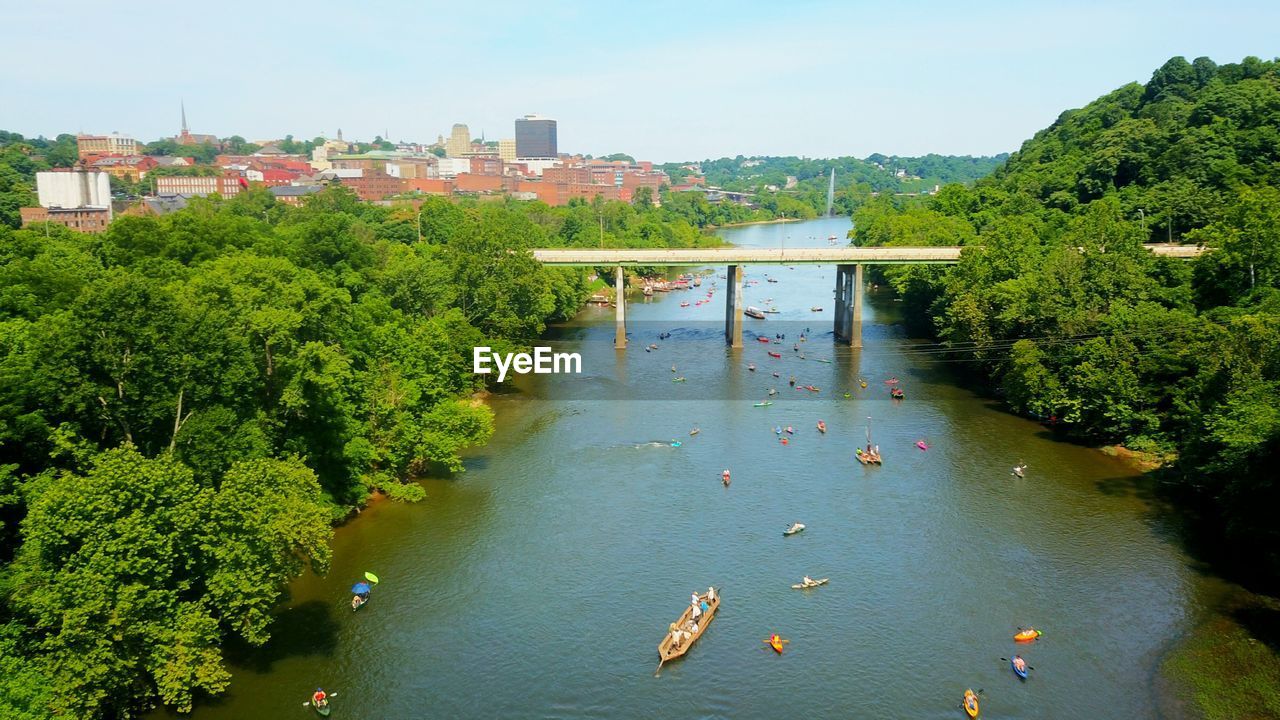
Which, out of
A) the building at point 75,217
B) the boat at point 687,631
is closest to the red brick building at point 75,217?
the building at point 75,217

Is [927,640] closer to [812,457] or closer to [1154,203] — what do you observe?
[812,457]

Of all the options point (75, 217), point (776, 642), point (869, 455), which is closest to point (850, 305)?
point (869, 455)

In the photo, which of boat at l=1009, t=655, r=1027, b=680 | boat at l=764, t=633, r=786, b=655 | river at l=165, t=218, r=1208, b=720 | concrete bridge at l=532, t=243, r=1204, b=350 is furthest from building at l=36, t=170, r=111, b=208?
boat at l=1009, t=655, r=1027, b=680

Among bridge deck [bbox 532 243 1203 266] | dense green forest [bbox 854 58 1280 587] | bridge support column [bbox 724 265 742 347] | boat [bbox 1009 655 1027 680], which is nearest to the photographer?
boat [bbox 1009 655 1027 680]

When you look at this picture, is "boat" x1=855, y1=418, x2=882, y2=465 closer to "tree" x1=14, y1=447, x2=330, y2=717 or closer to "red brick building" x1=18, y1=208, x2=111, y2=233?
"tree" x1=14, y1=447, x2=330, y2=717

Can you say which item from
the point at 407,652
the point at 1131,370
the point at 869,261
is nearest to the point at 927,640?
the point at 407,652
